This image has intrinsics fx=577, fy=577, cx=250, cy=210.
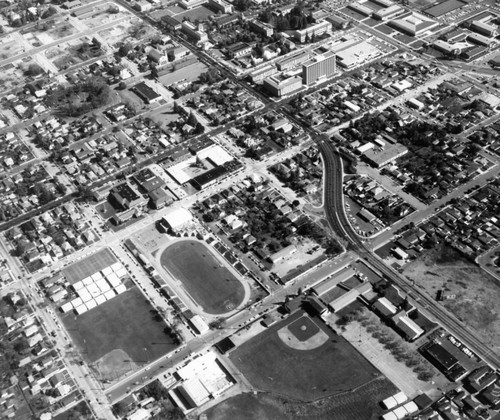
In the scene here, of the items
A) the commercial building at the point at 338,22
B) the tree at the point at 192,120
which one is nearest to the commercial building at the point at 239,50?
the commercial building at the point at 338,22

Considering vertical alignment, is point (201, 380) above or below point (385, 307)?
below

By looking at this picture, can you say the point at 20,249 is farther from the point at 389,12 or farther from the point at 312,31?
the point at 389,12

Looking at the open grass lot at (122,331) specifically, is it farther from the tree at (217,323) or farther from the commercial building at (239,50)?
the commercial building at (239,50)

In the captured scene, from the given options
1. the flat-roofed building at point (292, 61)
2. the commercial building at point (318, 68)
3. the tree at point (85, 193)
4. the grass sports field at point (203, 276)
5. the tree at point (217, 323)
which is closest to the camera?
the tree at point (217, 323)

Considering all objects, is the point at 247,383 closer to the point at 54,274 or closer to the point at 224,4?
the point at 54,274

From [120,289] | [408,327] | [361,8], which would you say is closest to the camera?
[408,327]

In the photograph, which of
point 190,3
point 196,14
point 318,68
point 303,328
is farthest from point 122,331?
point 190,3

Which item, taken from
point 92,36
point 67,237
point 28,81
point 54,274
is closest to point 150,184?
point 67,237
